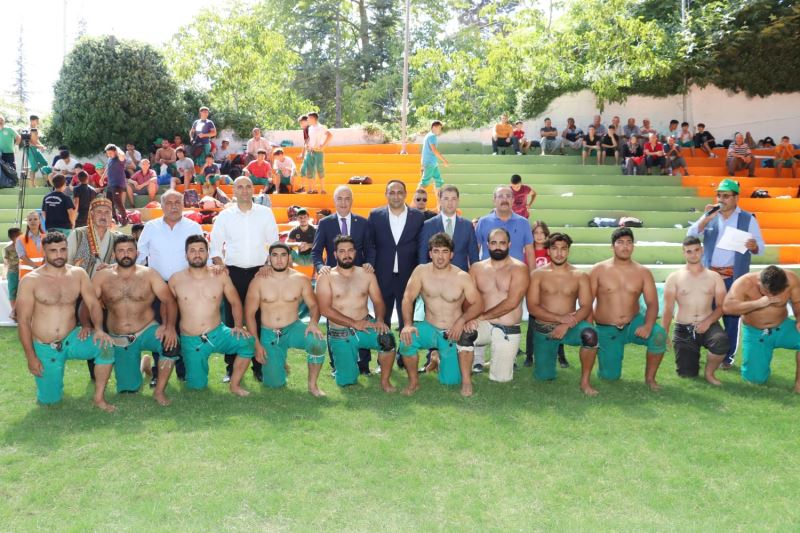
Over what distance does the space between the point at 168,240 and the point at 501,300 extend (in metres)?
3.10

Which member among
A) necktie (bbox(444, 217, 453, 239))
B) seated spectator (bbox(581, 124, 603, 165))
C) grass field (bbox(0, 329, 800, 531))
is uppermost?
seated spectator (bbox(581, 124, 603, 165))

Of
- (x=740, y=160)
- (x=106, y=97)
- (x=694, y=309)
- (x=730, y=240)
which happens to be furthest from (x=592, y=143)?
(x=694, y=309)

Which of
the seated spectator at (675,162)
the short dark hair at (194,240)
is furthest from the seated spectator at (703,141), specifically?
the short dark hair at (194,240)

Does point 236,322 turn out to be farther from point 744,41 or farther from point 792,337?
point 744,41

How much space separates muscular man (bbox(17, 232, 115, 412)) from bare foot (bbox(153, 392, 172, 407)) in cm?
36

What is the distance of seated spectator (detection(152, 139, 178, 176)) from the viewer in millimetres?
16078

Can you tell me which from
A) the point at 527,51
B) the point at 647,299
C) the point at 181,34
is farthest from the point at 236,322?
the point at 181,34

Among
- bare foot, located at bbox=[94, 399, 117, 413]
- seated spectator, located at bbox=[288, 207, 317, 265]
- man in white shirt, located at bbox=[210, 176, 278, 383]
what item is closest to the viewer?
bare foot, located at bbox=[94, 399, 117, 413]

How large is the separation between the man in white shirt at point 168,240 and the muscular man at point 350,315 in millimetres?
1318

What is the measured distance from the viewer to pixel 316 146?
48.4 feet

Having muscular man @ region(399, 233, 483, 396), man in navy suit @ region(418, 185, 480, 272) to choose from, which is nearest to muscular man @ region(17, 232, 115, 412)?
muscular man @ region(399, 233, 483, 396)

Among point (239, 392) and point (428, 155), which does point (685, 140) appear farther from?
point (239, 392)

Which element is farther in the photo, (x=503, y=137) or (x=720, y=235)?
(x=503, y=137)

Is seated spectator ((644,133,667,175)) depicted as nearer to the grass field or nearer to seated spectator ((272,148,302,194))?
seated spectator ((272,148,302,194))
